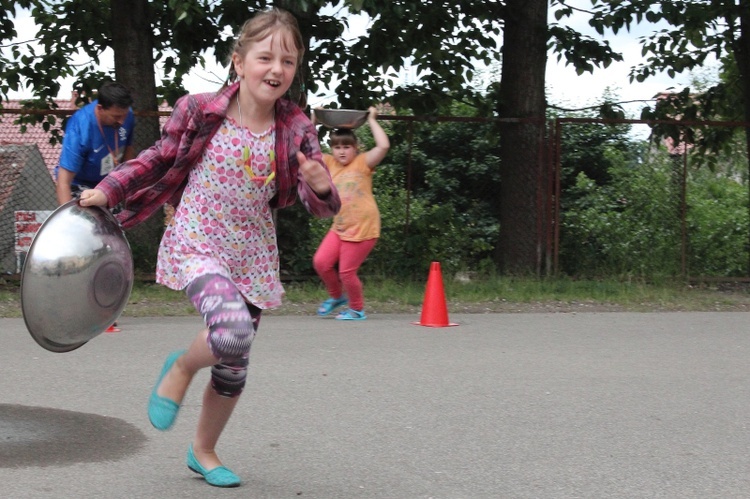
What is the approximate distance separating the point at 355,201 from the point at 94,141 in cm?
230

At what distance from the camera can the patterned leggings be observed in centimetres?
374

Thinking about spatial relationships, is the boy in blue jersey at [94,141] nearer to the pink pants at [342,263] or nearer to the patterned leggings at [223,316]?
the pink pants at [342,263]

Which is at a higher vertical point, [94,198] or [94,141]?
[94,141]

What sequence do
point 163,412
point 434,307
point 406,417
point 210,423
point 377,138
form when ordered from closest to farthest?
point 163,412
point 210,423
point 406,417
point 377,138
point 434,307

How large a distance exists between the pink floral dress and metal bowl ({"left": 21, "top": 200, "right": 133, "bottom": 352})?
0.20 m

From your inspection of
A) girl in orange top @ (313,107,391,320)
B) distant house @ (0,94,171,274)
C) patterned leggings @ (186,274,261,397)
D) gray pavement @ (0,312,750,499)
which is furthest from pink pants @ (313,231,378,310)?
patterned leggings @ (186,274,261,397)

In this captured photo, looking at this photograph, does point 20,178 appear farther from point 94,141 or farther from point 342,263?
point 94,141

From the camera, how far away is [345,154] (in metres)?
8.85

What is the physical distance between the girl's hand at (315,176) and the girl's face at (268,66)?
0.27 meters

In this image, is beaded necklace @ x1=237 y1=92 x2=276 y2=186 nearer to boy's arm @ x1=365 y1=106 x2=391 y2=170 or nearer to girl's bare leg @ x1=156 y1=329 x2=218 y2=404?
girl's bare leg @ x1=156 y1=329 x2=218 y2=404

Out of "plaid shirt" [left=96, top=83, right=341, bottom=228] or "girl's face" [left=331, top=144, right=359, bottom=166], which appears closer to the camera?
"plaid shirt" [left=96, top=83, right=341, bottom=228]

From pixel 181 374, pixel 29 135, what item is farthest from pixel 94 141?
pixel 29 135

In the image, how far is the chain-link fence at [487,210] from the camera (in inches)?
472

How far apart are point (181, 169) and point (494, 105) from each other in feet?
30.3
